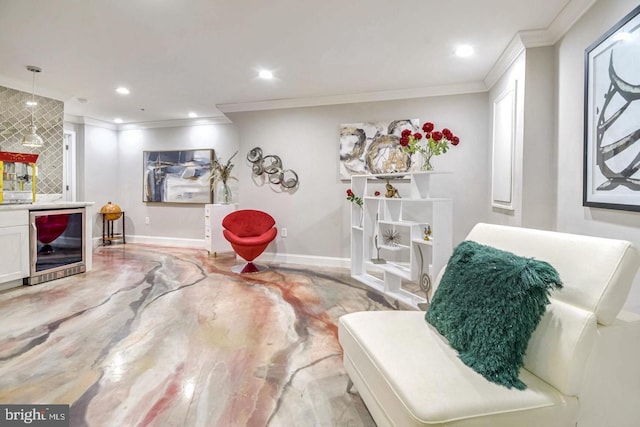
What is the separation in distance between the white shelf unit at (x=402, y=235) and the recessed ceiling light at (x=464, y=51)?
1.17 m

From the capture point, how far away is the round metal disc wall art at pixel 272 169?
14.8 feet

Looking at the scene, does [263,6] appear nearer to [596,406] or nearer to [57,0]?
[57,0]

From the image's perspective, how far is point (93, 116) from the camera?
5504 mm

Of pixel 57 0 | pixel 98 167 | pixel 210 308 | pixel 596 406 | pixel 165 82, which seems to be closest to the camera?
pixel 596 406

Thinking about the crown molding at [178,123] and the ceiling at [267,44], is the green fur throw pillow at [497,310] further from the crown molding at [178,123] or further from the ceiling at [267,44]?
the crown molding at [178,123]

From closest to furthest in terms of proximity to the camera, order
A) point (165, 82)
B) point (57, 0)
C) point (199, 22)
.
Answer: point (57, 0)
point (199, 22)
point (165, 82)

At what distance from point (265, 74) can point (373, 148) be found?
1.61 m

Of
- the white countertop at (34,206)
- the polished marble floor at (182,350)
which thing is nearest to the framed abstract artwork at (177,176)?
the white countertop at (34,206)

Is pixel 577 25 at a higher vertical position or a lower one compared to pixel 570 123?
higher

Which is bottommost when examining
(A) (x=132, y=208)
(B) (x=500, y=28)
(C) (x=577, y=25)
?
(A) (x=132, y=208)

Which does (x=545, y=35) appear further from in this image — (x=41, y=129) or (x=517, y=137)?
(x=41, y=129)

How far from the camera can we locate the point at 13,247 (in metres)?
3.18

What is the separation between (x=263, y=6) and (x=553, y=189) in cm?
265

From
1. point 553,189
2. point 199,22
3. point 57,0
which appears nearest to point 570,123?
point 553,189
